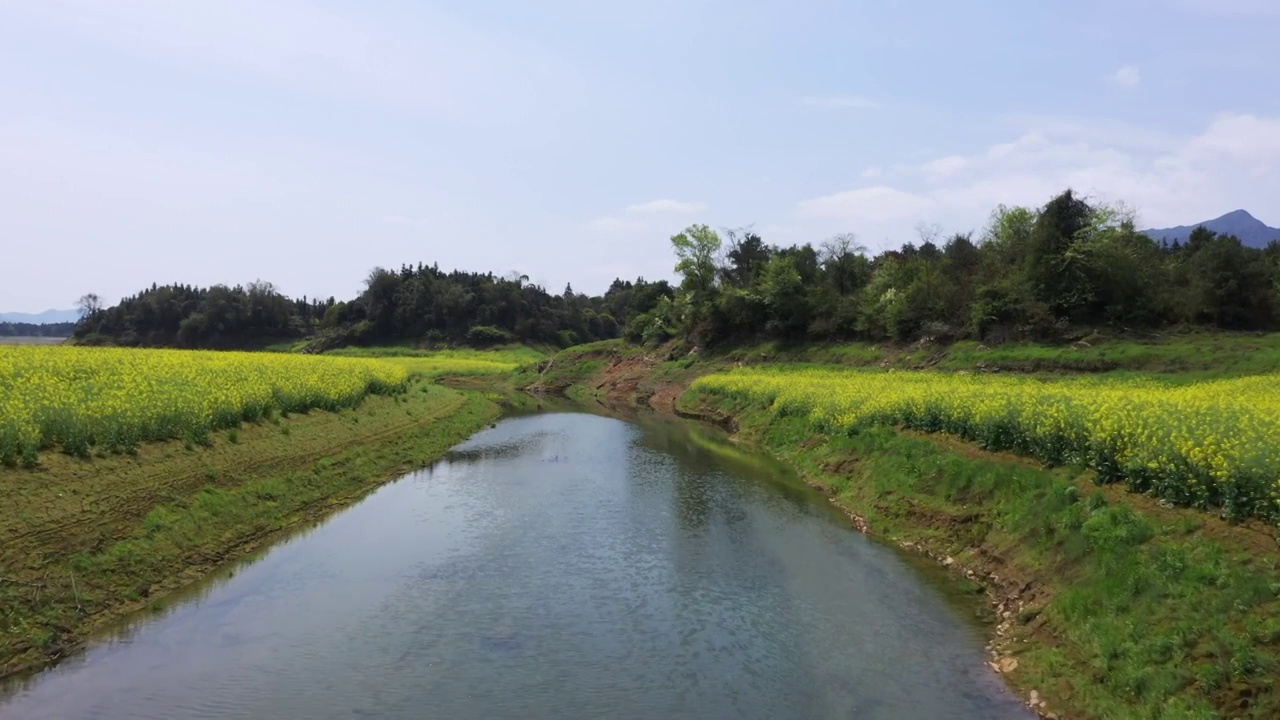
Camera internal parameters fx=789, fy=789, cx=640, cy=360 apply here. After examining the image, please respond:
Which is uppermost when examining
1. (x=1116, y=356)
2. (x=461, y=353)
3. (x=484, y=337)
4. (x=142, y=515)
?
(x=484, y=337)

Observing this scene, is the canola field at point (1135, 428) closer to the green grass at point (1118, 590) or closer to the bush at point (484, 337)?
the green grass at point (1118, 590)

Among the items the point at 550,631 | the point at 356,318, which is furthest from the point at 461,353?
the point at 550,631

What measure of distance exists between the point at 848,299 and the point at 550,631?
187 ft

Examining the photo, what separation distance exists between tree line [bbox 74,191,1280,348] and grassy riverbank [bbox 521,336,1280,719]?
27.9 metres

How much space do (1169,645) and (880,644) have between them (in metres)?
4.22

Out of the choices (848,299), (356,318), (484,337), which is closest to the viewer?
(848,299)

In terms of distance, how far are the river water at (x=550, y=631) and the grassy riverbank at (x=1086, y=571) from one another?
1.08m

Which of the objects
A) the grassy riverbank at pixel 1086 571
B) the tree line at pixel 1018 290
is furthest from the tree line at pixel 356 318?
the grassy riverbank at pixel 1086 571

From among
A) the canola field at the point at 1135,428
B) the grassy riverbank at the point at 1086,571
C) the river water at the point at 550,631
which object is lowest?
the river water at the point at 550,631

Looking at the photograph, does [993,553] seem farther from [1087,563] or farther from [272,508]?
[272,508]

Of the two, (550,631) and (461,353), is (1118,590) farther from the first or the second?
(461,353)

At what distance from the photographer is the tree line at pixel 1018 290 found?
46969mm

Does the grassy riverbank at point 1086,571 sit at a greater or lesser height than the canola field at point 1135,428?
lesser

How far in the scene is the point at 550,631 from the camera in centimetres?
1366
